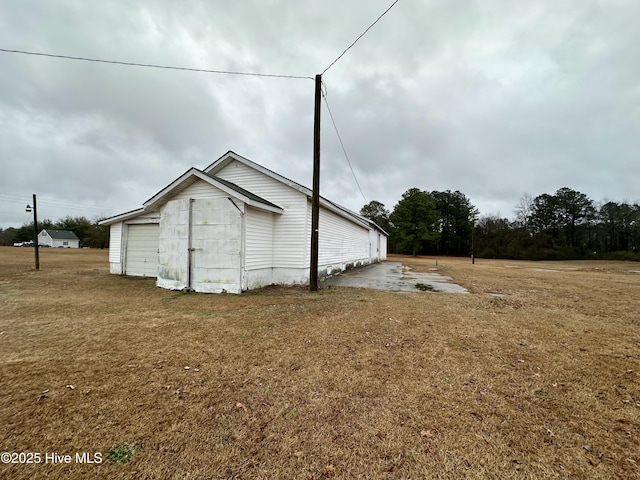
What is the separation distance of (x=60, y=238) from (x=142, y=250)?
8176cm

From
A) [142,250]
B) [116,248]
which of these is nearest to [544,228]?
[142,250]

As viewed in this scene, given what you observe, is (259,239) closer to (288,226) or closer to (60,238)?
(288,226)

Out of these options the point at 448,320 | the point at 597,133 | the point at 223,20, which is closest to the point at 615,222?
the point at 597,133

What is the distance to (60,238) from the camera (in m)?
68.8

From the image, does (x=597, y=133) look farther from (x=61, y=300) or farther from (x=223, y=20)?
(x=61, y=300)

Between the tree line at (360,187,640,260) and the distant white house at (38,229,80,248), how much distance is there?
83.0m

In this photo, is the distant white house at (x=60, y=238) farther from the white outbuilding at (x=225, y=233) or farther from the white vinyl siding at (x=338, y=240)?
the white vinyl siding at (x=338, y=240)

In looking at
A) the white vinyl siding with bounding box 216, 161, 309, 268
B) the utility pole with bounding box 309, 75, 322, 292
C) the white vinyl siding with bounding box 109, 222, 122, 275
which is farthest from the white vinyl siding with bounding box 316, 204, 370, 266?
the white vinyl siding with bounding box 109, 222, 122, 275

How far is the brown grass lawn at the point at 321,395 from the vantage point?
1.94m

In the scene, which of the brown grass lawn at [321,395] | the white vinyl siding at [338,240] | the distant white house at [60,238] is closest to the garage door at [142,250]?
the brown grass lawn at [321,395]

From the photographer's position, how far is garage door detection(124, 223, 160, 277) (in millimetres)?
12719

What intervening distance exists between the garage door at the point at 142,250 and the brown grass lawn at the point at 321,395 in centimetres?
688

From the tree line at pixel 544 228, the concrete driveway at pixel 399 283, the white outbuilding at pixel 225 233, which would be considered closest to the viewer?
the white outbuilding at pixel 225 233

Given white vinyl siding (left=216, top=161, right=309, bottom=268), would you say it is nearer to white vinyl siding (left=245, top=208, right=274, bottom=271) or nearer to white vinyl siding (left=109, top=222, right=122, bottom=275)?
white vinyl siding (left=245, top=208, right=274, bottom=271)
